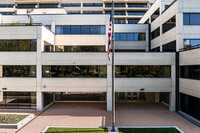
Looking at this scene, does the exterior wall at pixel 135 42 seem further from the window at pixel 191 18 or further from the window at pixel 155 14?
the window at pixel 191 18

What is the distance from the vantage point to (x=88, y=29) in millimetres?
24500

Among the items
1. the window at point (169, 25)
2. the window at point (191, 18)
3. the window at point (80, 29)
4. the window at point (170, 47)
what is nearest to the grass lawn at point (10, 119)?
the window at point (80, 29)

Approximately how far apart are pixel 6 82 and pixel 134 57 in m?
16.7

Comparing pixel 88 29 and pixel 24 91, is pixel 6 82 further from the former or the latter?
pixel 88 29

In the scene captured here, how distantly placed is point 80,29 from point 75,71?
29.1ft

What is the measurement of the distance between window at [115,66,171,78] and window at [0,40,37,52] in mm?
11283

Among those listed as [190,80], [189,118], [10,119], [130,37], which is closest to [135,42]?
[130,37]

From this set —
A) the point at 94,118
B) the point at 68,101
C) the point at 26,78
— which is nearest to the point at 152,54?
the point at 94,118

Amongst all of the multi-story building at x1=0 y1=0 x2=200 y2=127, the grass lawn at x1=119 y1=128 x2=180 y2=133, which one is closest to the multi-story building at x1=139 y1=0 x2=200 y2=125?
the multi-story building at x1=0 y1=0 x2=200 y2=127

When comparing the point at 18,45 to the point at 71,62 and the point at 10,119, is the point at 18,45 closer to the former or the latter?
the point at 71,62

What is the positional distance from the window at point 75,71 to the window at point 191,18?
12.0 metres

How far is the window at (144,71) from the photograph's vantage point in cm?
1888

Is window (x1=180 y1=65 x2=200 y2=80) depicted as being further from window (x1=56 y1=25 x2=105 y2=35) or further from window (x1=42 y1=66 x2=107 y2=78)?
window (x1=56 y1=25 x2=105 y2=35)

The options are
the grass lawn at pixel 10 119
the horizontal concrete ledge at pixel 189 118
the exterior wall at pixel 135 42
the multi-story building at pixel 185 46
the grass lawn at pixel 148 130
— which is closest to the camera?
the grass lawn at pixel 148 130
